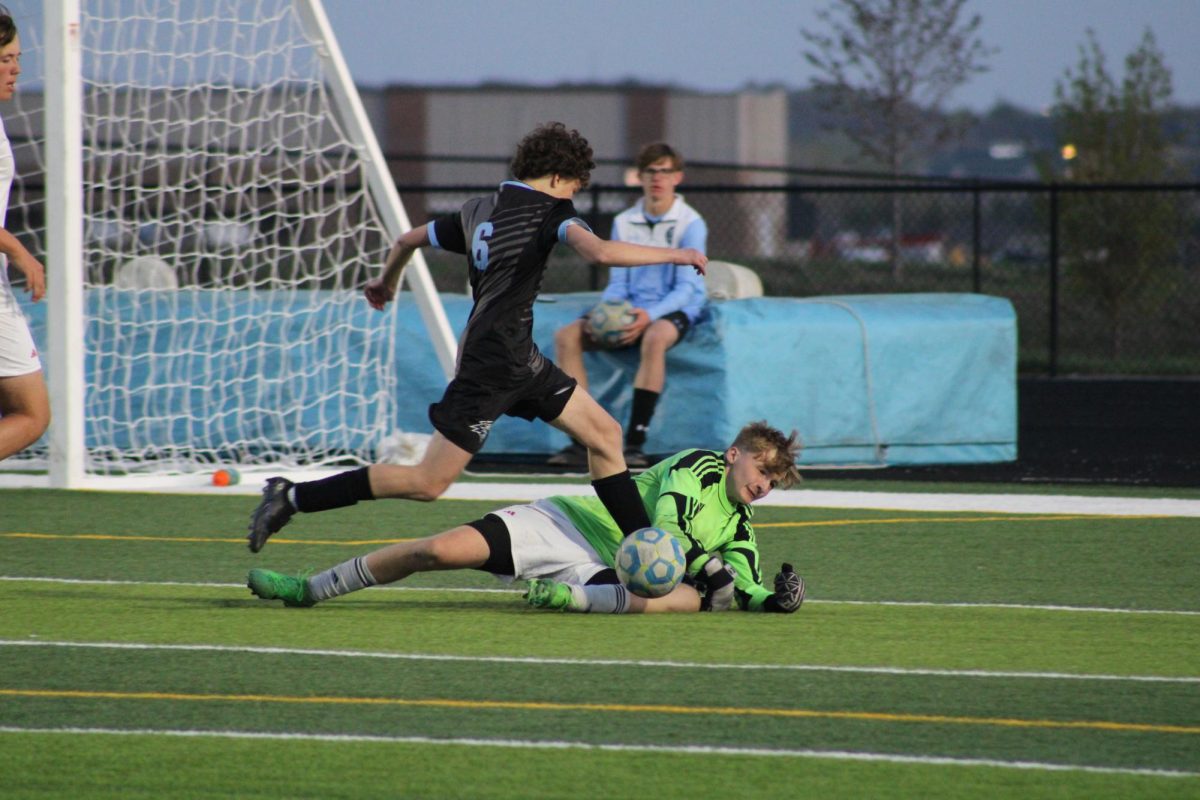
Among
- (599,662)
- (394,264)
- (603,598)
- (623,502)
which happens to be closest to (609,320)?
(394,264)

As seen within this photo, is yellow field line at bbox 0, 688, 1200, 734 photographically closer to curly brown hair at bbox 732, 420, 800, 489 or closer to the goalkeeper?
the goalkeeper

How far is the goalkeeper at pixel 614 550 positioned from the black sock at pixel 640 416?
4.70 metres

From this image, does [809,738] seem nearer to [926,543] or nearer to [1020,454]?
[926,543]

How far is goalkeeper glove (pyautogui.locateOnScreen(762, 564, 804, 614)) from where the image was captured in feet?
20.7

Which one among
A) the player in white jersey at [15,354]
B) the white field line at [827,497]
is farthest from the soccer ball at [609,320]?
the player in white jersey at [15,354]

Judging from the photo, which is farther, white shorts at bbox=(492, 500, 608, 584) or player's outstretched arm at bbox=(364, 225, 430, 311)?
player's outstretched arm at bbox=(364, 225, 430, 311)

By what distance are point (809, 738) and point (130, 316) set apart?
8558mm

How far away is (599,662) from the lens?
5.46 m

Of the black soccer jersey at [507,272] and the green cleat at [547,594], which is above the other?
the black soccer jersey at [507,272]

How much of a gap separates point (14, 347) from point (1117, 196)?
16261 mm

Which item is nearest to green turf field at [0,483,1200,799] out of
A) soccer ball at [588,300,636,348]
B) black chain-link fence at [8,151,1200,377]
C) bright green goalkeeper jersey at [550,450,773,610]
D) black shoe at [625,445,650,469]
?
bright green goalkeeper jersey at [550,450,773,610]

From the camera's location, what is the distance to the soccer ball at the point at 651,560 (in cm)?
609

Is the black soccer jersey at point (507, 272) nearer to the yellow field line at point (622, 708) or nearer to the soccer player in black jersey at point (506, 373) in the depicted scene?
the soccer player in black jersey at point (506, 373)

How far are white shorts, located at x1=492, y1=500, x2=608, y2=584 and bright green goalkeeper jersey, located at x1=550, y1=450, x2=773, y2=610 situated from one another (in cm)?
5
